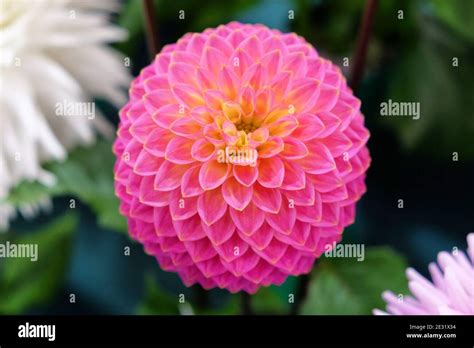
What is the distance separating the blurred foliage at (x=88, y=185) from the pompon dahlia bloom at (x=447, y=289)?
0.36 feet

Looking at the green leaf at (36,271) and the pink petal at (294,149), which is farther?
the green leaf at (36,271)

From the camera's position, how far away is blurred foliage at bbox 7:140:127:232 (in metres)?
0.26

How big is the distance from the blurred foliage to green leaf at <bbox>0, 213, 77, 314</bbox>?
67 millimetres

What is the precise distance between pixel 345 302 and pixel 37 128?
14cm

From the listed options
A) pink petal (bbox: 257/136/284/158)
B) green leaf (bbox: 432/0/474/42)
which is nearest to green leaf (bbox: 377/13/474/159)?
green leaf (bbox: 432/0/474/42)

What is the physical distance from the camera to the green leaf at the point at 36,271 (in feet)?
1.09

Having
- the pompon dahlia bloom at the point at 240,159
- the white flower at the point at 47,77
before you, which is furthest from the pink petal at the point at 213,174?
the white flower at the point at 47,77

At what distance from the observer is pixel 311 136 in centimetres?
19

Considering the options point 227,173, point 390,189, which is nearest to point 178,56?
point 227,173

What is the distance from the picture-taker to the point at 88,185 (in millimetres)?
275

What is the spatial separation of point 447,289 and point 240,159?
0.08 metres

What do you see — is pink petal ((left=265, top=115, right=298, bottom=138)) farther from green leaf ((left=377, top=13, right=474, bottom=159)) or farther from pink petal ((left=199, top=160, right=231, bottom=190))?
green leaf ((left=377, top=13, right=474, bottom=159))

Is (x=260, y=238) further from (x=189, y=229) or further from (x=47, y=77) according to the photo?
(x=47, y=77)

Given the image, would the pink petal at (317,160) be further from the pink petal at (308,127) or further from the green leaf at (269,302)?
the green leaf at (269,302)
